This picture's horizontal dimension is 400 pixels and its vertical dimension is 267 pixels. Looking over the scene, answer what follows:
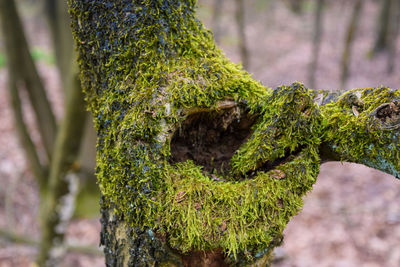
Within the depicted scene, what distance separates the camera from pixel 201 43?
61.2 inches

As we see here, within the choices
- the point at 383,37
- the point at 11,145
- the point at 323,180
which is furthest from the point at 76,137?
the point at 383,37

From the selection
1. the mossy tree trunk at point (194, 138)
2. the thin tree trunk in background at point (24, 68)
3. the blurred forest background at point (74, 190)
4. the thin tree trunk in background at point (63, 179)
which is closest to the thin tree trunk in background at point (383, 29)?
the blurred forest background at point (74, 190)

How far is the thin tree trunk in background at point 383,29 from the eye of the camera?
519 inches

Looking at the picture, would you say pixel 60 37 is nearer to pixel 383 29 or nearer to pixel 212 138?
pixel 212 138

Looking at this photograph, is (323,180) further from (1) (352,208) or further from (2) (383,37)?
(2) (383,37)

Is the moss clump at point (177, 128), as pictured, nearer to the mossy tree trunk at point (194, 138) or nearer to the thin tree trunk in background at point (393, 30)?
the mossy tree trunk at point (194, 138)

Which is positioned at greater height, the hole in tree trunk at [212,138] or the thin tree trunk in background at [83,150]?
the thin tree trunk in background at [83,150]

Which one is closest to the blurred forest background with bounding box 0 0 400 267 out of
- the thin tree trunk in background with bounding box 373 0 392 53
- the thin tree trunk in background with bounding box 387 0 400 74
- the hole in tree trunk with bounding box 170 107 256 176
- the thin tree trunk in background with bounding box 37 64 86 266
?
the thin tree trunk in background with bounding box 37 64 86 266

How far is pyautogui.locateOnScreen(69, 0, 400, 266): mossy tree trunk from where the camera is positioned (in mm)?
1208

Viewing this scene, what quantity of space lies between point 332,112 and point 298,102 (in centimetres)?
20

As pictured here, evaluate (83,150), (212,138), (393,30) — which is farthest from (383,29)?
(212,138)

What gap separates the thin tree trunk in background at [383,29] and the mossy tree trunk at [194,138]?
1469 cm

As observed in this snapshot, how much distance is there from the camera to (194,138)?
59.8 inches

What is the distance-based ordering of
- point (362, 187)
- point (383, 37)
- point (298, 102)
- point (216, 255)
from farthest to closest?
point (383, 37)
point (362, 187)
point (298, 102)
point (216, 255)
